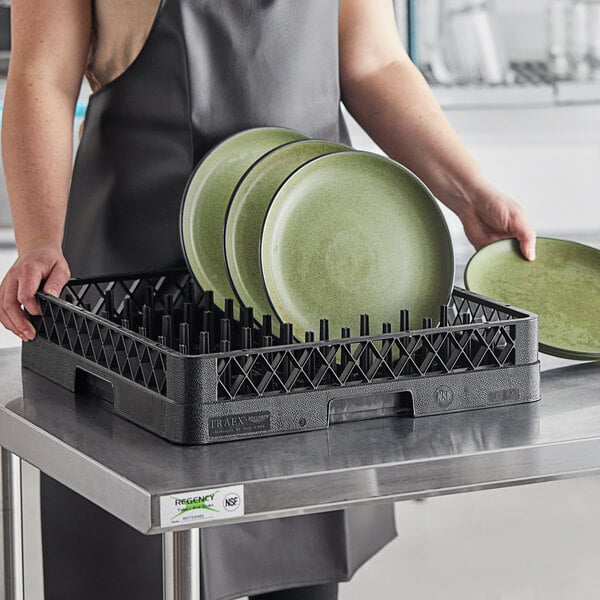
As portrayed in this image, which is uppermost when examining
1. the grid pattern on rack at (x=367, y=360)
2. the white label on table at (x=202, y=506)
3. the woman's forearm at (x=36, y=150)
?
the woman's forearm at (x=36, y=150)

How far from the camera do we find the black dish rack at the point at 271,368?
0.97 m

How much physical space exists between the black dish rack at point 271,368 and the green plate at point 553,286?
11cm

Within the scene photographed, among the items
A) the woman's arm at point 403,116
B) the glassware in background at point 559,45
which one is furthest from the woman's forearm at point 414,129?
the glassware in background at point 559,45

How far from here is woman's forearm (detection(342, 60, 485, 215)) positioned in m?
1.45

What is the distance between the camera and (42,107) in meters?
1.39

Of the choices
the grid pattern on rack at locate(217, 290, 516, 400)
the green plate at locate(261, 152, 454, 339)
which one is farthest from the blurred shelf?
the grid pattern on rack at locate(217, 290, 516, 400)

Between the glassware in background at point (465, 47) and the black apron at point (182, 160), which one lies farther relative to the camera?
the glassware in background at point (465, 47)

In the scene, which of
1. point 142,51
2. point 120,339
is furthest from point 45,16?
point 120,339

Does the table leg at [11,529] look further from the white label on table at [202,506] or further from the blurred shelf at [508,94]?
the blurred shelf at [508,94]

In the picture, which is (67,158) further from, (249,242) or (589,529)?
(589,529)

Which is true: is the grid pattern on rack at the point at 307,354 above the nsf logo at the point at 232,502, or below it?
above

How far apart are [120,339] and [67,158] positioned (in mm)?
419

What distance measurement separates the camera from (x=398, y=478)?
94 centimetres

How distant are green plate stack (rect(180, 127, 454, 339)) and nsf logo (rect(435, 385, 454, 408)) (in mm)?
124
